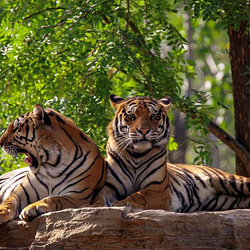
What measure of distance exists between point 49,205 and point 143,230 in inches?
33.4

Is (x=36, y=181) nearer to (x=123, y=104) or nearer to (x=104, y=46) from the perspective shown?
(x=123, y=104)

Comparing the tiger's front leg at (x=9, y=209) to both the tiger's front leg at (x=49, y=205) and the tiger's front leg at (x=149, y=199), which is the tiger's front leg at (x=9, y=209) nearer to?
the tiger's front leg at (x=49, y=205)

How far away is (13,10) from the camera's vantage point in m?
7.67

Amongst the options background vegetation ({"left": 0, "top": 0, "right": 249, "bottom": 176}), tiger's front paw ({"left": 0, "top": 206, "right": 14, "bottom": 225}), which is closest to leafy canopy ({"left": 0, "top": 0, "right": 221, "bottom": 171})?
background vegetation ({"left": 0, "top": 0, "right": 249, "bottom": 176})

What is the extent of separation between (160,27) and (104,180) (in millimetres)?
3373

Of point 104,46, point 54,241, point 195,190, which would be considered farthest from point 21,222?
point 104,46

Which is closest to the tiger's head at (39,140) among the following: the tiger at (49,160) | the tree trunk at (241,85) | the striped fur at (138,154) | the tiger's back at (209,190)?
the tiger at (49,160)

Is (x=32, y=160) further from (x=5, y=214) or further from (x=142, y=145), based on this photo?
(x=142, y=145)

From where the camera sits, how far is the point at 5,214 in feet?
16.4

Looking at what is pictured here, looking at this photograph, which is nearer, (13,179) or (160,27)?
(13,179)

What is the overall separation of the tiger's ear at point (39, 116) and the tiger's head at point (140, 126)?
27.7 inches

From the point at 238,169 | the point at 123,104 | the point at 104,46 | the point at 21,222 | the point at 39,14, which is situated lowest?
the point at 238,169

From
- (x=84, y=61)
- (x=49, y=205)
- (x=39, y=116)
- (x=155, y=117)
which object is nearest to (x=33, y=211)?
(x=49, y=205)

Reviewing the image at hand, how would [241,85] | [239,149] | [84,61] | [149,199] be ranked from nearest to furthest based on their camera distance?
1. [149,199]
2. [84,61]
3. [239,149]
4. [241,85]
